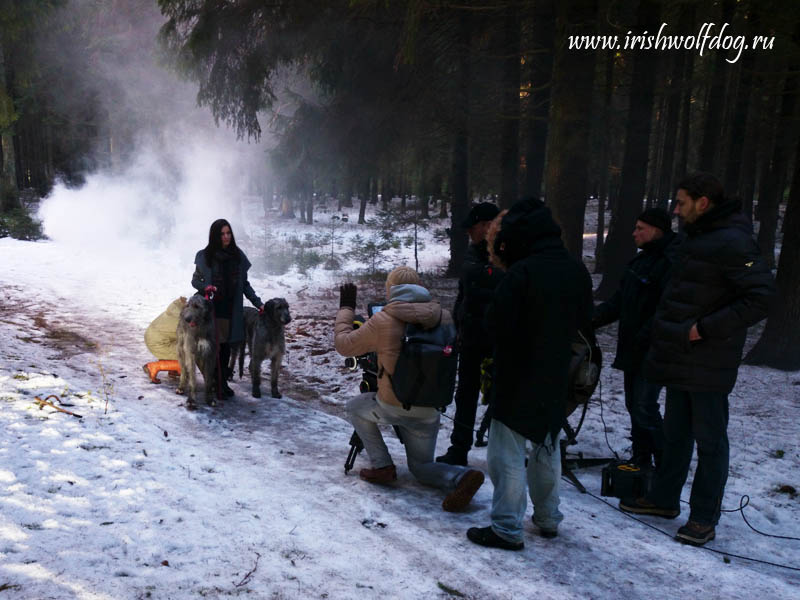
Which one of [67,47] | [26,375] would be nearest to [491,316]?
[26,375]

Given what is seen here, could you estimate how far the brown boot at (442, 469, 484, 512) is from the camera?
4.29m

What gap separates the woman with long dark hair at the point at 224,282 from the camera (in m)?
7.07

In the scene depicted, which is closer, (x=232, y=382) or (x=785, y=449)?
(x=785, y=449)

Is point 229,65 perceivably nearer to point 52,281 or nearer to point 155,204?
point 52,281

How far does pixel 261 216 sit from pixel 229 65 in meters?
30.4

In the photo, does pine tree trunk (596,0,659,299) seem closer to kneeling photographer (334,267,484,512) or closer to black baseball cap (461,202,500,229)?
black baseball cap (461,202,500,229)

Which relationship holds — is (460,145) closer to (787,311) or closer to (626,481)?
(787,311)

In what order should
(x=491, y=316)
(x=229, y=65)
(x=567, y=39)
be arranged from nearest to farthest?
(x=491, y=316) < (x=567, y=39) < (x=229, y=65)

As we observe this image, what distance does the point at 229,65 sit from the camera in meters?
11.6

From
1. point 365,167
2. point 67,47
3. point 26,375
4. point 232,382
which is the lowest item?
point 232,382

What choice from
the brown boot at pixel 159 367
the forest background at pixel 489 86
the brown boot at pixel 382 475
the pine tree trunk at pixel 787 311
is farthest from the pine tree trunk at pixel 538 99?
the brown boot at pixel 382 475

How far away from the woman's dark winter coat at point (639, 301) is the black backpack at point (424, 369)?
4.35ft
